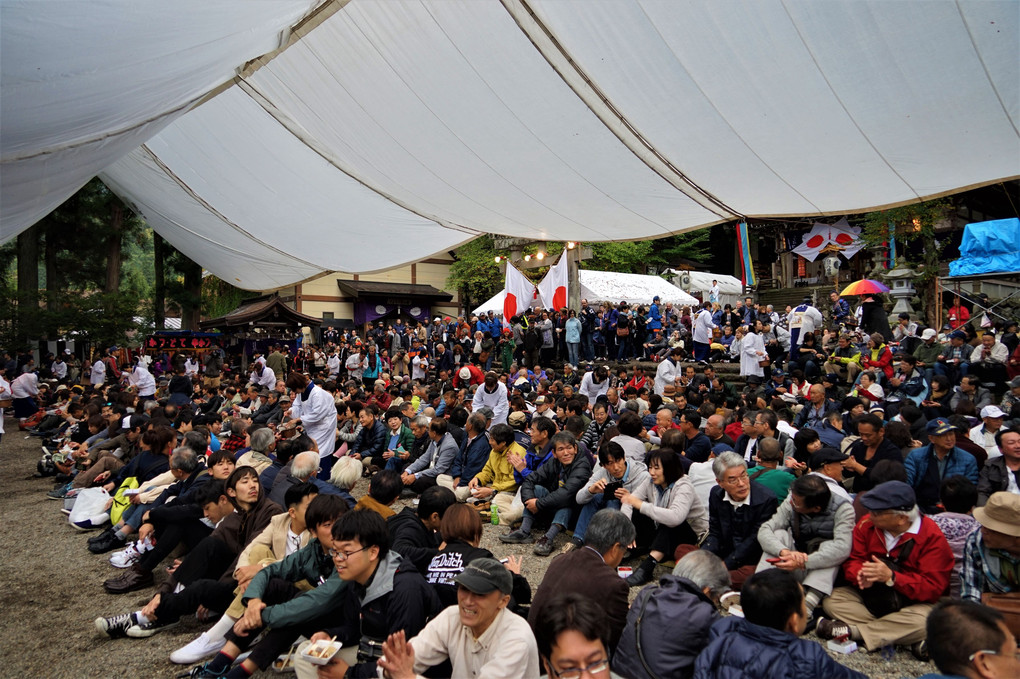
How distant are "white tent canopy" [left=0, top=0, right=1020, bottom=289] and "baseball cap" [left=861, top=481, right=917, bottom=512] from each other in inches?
104

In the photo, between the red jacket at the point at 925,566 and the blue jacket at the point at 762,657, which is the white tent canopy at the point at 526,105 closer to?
the red jacket at the point at 925,566

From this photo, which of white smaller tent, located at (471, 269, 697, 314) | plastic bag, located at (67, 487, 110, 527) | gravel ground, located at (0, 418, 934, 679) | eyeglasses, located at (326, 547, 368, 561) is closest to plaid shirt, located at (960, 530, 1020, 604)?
gravel ground, located at (0, 418, 934, 679)

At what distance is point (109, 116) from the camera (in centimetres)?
377

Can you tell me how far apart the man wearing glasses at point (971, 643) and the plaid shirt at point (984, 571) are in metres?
1.60

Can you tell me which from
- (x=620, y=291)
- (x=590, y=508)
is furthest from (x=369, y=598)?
(x=620, y=291)

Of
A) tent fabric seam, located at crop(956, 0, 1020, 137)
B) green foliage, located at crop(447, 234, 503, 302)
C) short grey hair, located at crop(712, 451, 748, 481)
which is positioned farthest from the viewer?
green foliage, located at crop(447, 234, 503, 302)

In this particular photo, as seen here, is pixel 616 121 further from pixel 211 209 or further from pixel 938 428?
pixel 211 209

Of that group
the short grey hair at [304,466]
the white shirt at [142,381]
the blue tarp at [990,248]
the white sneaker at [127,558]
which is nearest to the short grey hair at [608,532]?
the short grey hair at [304,466]

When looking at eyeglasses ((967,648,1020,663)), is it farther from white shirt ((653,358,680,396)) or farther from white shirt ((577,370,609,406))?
white shirt ((577,370,609,406))

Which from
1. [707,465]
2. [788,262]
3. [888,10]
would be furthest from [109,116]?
[788,262]

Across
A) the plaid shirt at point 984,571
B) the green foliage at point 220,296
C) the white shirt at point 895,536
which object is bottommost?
the plaid shirt at point 984,571

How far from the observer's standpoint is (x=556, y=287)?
16891 millimetres

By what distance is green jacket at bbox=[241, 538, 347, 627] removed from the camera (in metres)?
3.13

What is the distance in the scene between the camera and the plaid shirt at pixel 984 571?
10.6 ft
